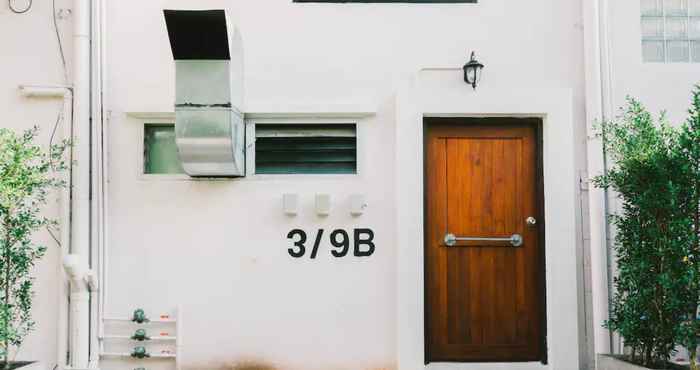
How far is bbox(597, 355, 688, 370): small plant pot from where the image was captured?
4852mm

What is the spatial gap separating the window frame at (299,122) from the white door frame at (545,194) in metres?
0.32

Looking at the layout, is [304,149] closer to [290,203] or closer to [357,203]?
[290,203]

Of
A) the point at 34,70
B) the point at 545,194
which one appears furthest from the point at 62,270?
the point at 545,194

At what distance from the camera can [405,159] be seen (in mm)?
5652

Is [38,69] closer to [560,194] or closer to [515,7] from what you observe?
[515,7]

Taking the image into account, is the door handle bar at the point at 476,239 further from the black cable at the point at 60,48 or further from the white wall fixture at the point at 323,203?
the black cable at the point at 60,48

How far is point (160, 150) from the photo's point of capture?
19.0ft

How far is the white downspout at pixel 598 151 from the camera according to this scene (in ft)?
18.3

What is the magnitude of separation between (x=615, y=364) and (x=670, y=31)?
2.78m

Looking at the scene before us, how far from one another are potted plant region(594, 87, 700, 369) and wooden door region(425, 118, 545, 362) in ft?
2.39

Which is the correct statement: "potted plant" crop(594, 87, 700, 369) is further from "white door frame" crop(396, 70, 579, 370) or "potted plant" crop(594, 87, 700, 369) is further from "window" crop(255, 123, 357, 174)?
"window" crop(255, 123, 357, 174)

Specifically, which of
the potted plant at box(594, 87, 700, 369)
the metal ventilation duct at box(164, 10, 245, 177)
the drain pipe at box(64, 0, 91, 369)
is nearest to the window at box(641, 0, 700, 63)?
the potted plant at box(594, 87, 700, 369)

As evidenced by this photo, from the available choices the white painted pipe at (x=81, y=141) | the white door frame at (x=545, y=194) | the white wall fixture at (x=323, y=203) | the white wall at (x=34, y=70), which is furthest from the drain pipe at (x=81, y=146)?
the white door frame at (x=545, y=194)

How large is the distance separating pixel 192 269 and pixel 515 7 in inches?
133
